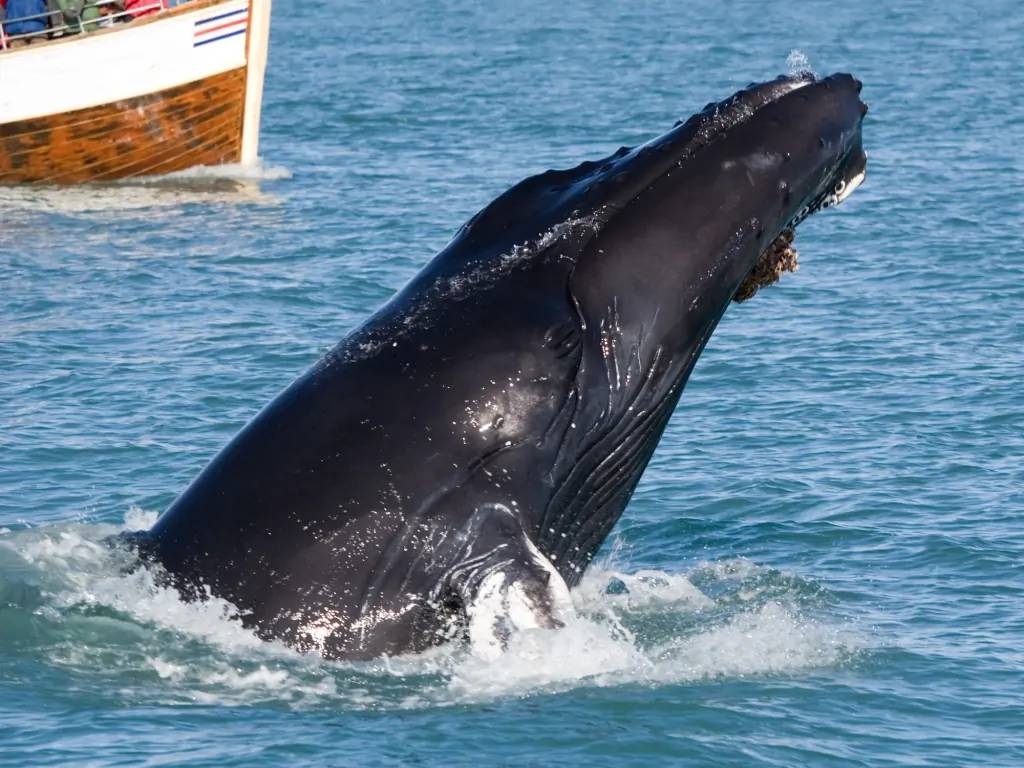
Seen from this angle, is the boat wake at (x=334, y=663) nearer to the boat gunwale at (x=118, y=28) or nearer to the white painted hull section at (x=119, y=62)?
the white painted hull section at (x=119, y=62)

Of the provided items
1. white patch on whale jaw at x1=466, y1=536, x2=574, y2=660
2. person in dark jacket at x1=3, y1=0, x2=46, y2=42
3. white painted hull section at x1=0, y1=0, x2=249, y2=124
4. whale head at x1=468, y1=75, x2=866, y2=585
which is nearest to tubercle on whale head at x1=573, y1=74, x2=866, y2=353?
whale head at x1=468, y1=75, x2=866, y2=585

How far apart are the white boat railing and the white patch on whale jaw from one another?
25.5 m

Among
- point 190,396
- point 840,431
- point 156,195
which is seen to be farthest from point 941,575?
point 156,195

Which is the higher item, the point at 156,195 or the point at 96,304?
the point at 156,195

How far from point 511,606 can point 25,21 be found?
91.1ft

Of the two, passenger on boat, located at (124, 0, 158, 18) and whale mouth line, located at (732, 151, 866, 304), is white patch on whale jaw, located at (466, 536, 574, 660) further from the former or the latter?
passenger on boat, located at (124, 0, 158, 18)

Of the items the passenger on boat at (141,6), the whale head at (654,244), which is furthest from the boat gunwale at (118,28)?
the whale head at (654,244)

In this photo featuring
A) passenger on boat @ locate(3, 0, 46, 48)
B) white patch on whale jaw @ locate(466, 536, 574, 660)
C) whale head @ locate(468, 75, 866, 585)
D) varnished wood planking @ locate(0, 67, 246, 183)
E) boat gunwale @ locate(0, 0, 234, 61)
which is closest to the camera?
white patch on whale jaw @ locate(466, 536, 574, 660)

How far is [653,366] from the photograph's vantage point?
10.6m

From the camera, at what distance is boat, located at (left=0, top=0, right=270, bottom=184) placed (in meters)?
33.9

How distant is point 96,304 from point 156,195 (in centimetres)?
1011

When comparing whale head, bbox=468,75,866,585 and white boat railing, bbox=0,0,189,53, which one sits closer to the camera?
whale head, bbox=468,75,866,585

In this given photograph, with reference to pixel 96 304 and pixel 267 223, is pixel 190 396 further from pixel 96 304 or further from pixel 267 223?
pixel 267 223

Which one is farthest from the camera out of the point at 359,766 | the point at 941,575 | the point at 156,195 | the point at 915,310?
the point at 156,195
